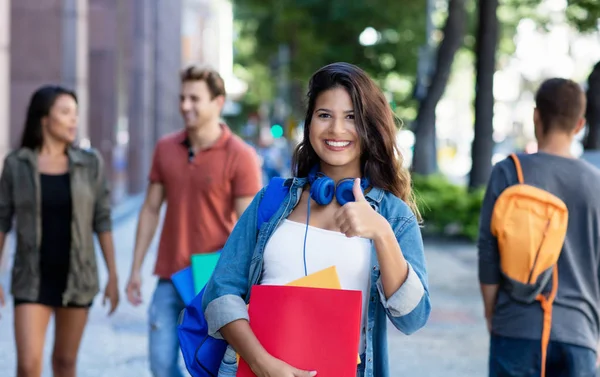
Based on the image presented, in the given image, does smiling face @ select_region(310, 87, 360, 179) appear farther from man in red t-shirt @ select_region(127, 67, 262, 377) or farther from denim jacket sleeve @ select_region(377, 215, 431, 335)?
man in red t-shirt @ select_region(127, 67, 262, 377)

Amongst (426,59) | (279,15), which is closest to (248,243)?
(426,59)

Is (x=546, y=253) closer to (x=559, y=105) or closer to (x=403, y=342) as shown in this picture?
(x=559, y=105)

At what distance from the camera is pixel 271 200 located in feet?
10.8

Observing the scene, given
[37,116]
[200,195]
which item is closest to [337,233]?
[200,195]

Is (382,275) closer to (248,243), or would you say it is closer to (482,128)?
(248,243)

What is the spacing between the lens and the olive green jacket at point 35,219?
557 centimetres

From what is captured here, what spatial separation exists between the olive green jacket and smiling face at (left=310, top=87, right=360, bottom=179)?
2.73 metres

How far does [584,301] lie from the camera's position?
439cm

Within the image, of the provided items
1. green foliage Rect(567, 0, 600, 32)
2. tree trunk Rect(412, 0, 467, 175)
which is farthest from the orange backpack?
tree trunk Rect(412, 0, 467, 175)

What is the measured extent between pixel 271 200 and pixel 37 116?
9.44 ft

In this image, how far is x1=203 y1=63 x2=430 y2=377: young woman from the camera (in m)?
3.09

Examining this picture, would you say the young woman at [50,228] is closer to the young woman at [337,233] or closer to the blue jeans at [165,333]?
the blue jeans at [165,333]

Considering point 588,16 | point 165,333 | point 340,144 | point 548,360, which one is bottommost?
point 165,333

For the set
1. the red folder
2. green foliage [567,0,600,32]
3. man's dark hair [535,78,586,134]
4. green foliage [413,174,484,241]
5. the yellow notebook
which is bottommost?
green foliage [413,174,484,241]
